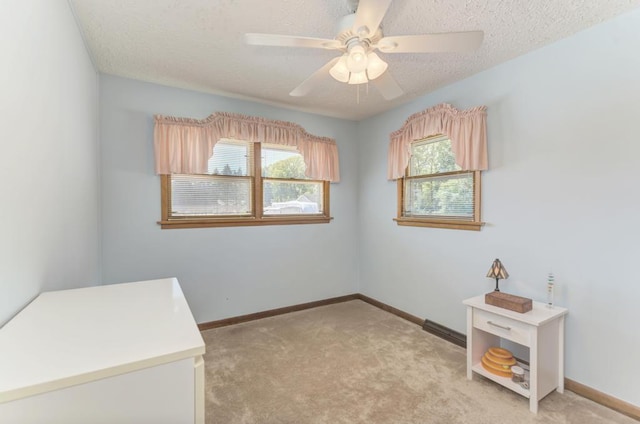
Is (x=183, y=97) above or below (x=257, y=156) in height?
above

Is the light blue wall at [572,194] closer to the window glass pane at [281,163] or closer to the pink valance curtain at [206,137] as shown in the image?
the pink valance curtain at [206,137]

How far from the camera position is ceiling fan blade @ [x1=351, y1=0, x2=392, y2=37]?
1.26m

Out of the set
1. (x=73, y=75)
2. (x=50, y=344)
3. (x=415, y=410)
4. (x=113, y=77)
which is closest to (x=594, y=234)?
(x=415, y=410)

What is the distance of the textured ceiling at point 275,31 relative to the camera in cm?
174

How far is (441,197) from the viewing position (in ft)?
10.0

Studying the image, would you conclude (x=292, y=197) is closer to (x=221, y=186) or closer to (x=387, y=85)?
(x=221, y=186)

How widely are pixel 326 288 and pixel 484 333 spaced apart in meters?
2.00

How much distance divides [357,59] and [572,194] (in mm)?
1797

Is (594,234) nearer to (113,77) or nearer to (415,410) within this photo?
(415,410)

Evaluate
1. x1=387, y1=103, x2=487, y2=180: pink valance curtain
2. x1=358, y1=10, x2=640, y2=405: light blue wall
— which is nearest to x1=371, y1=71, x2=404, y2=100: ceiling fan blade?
x1=387, y1=103, x2=487, y2=180: pink valance curtain

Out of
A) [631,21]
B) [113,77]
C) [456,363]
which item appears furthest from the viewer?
[113,77]

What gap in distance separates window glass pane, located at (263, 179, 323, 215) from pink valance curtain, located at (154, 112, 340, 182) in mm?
229

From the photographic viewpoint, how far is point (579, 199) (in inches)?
80.6

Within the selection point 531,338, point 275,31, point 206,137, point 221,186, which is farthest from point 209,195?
point 531,338
